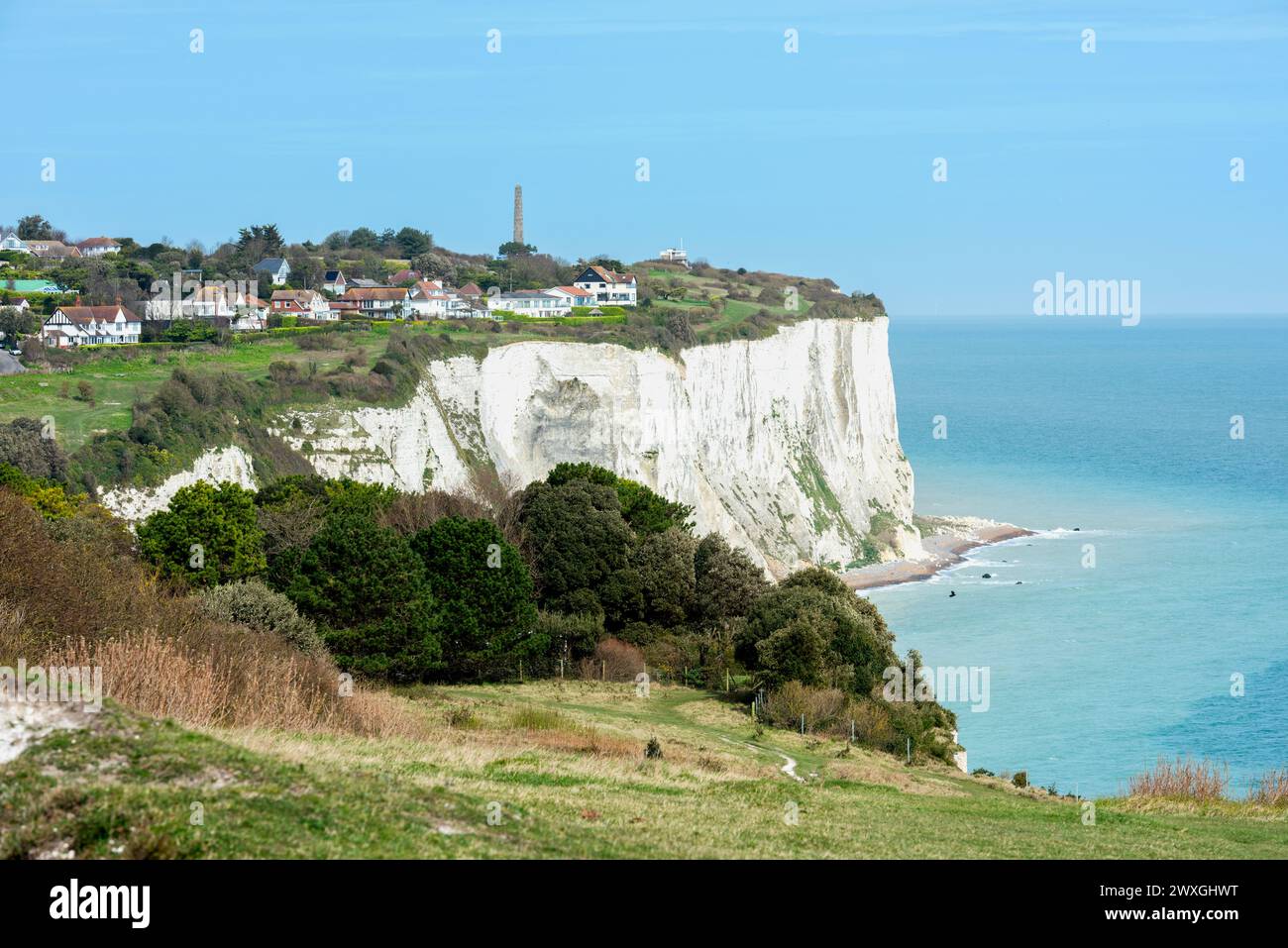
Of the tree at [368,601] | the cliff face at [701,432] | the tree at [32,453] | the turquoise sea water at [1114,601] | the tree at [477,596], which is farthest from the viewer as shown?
the cliff face at [701,432]

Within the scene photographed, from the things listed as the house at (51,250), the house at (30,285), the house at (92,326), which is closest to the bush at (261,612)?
the house at (92,326)

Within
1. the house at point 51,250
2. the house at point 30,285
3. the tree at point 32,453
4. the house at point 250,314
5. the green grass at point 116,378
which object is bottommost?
the tree at point 32,453

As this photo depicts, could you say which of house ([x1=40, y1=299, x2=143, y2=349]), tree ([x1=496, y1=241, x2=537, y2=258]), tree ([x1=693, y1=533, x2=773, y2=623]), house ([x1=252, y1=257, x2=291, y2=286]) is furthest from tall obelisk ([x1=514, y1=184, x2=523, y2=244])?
tree ([x1=693, y1=533, x2=773, y2=623])

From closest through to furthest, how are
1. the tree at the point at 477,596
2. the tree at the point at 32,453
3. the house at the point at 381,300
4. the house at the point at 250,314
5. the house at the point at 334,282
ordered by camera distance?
the tree at the point at 477,596
the tree at the point at 32,453
the house at the point at 250,314
the house at the point at 381,300
the house at the point at 334,282

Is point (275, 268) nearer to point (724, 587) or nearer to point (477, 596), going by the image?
point (724, 587)

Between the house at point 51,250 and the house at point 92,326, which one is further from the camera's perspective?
the house at point 51,250

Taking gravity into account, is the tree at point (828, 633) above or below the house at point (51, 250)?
below

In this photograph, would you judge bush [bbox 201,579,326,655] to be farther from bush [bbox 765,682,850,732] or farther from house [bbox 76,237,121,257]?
house [bbox 76,237,121,257]

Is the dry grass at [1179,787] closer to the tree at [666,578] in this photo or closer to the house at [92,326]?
the tree at [666,578]
